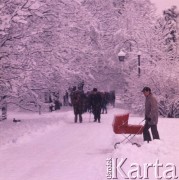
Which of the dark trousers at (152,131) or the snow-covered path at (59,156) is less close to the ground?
the dark trousers at (152,131)

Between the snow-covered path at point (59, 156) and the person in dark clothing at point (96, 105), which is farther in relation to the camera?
the person in dark clothing at point (96, 105)

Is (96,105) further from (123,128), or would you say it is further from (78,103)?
(123,128)

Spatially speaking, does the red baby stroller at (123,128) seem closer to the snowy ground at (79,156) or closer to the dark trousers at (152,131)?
the dark trousers at (152,131)

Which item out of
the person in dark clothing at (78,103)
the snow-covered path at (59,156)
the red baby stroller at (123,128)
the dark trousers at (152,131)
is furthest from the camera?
the person in dark clothing at (78,103)

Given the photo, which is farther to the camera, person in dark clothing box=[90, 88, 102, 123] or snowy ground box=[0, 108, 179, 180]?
person in dark clothing box=[90, 88, 102, 123]

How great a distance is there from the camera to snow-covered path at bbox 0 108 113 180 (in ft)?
37.8

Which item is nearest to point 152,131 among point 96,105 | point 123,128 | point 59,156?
point 123,128

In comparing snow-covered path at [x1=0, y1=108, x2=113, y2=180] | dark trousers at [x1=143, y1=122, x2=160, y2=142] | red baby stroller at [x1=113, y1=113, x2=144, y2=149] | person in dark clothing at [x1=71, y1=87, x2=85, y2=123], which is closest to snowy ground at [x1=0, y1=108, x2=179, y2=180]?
snow-covered path at [x1=0, y1=108, x2=113, y2=180]

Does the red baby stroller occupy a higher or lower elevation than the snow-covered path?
higher

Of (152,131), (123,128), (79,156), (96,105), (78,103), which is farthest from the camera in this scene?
(96,105)

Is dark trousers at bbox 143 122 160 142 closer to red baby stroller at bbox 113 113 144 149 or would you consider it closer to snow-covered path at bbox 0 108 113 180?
red baby stroller at bbox 113 113 144 149

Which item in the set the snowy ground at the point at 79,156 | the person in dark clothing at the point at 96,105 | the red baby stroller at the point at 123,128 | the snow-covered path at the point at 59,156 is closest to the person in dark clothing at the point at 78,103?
the person in dark clothing at the point at 96,105

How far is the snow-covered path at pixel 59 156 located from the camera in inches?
453

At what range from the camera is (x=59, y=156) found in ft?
47.0
